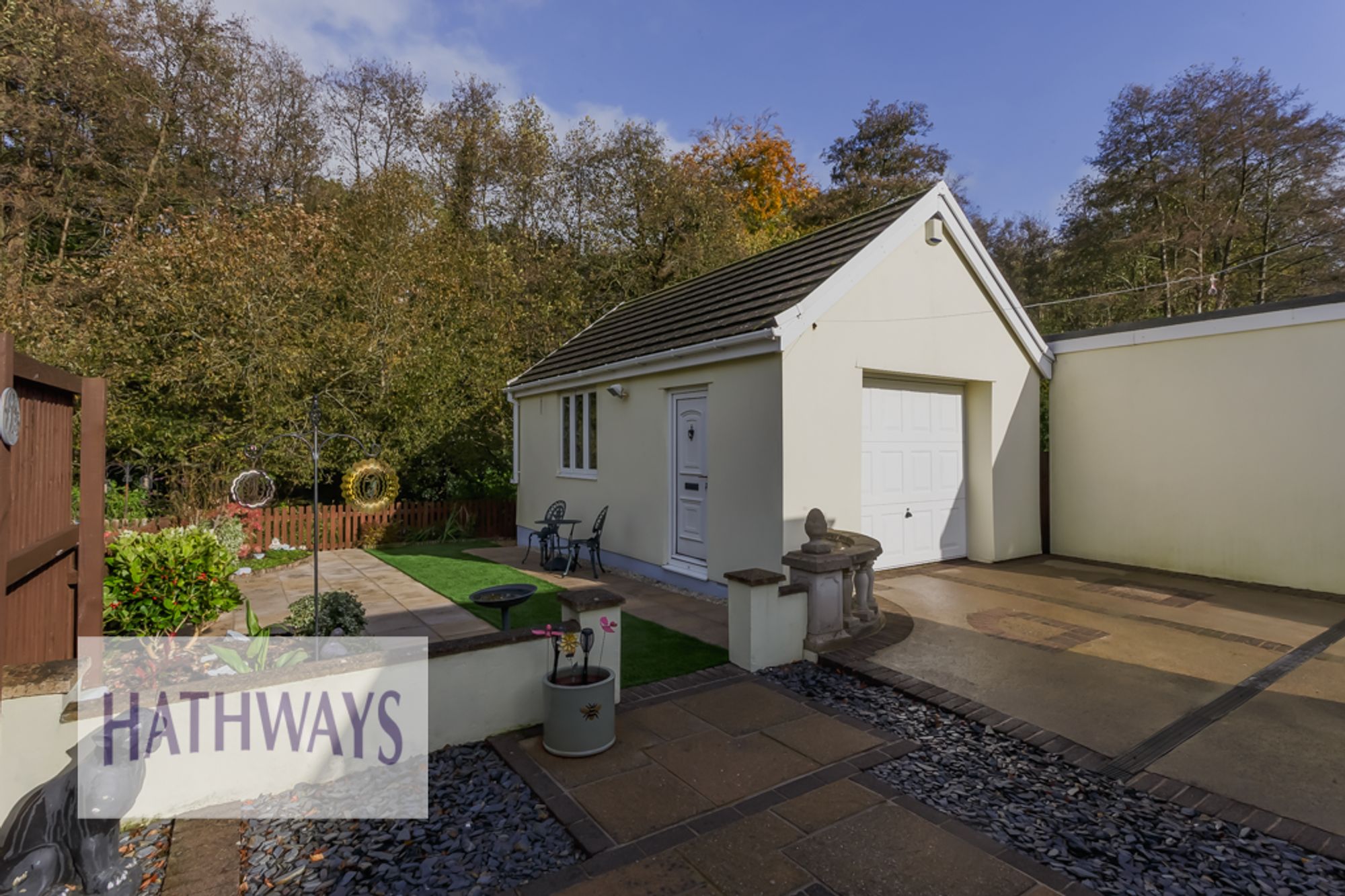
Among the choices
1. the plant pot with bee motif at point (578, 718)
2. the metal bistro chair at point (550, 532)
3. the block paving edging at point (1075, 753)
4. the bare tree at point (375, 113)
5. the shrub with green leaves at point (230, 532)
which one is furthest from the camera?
the bare tree at point (375, 113)

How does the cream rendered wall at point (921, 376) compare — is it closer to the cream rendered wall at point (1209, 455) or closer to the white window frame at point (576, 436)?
the cream rendered wall at point (1209, 455)

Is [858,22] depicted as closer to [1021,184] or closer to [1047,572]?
[1047,572]

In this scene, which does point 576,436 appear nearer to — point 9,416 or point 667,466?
point 667,466

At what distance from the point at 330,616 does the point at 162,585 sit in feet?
5.53

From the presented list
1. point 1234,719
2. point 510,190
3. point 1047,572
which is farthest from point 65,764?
point 510,190

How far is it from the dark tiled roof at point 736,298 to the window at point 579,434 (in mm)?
566

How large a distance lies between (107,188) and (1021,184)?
26129 millimetres

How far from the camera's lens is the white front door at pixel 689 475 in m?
8.21

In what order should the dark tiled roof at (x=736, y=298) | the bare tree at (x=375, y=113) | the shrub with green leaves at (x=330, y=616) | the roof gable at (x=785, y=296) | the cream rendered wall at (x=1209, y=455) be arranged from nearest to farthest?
the shrub with green leaves at (x=330, y=616), the roof gable at (x=785, y=296), the cream rendered wall at (x=1209, y=455), the dark tiled roof at (x=736, y=298), the bare tree at (x=375, y=113)

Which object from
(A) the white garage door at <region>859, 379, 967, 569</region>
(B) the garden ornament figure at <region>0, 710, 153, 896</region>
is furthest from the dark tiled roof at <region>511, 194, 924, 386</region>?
(B) the garden ornament figure at <region>0, 710, 153, 896</region>

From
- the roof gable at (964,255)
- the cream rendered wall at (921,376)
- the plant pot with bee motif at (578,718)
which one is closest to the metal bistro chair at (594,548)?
the cream rendered wall at (921,376)

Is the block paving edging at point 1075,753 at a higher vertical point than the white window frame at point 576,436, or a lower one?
lower

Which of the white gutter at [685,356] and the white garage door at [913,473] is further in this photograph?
the white garage door at [913,473]

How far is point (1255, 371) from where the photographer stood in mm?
7859
